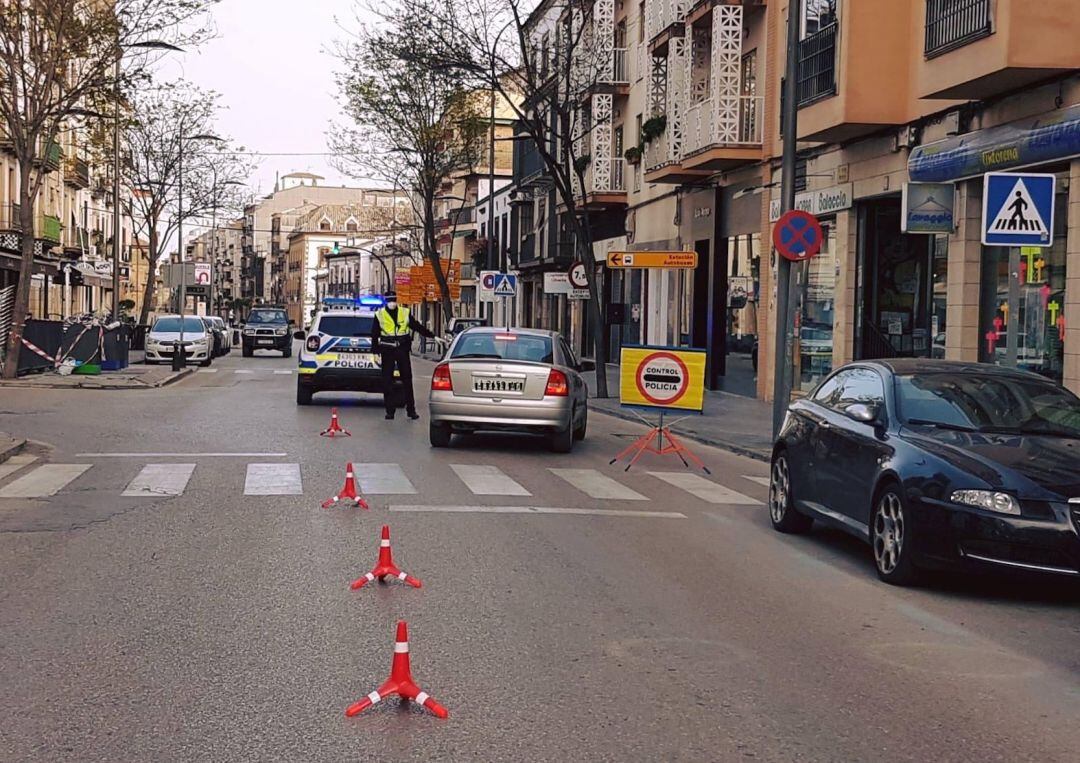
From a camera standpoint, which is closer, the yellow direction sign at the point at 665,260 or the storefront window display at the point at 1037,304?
the storefront window display at the point at 1037,304

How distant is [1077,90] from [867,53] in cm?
535

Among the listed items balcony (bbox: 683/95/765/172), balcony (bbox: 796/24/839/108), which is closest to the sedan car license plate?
balcony (bbox: 796/24/839/108)

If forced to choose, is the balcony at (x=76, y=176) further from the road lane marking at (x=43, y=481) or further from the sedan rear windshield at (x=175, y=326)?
the road lane marking at (x=43, y=481)

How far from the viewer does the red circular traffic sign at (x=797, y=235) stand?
1688 cm

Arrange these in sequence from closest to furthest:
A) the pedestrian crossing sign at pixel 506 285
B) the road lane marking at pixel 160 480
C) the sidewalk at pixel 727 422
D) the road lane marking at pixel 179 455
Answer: the road lane marking at pixel 160 480 → the road lane marking at pixel 179 455 → the sidewalk at pixel 727 422 → the pedestrian crossing sign at pixel 506 285

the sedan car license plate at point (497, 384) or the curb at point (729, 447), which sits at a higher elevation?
the sedan car license plate at point (497, 384)

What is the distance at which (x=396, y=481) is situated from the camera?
1300 cm

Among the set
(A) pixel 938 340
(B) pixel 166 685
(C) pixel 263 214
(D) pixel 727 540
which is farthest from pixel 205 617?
(C) pixel 263 214

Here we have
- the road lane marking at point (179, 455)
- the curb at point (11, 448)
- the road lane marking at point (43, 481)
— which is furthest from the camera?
the road lane marking at point (179, 455)

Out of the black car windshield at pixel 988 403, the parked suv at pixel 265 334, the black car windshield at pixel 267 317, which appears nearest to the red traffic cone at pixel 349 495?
the black car windshield at pixel 988 403

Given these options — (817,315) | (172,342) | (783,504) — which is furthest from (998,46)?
(172,342)

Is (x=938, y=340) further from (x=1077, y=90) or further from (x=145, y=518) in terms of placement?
(x=145, y=518)

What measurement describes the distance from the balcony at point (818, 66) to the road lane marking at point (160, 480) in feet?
40.4

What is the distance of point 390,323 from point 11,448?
674cm
